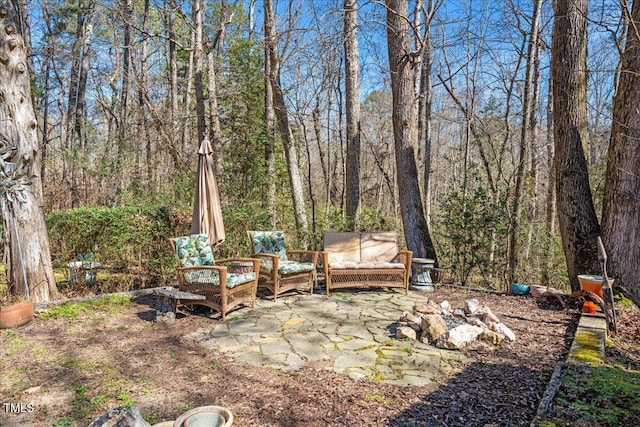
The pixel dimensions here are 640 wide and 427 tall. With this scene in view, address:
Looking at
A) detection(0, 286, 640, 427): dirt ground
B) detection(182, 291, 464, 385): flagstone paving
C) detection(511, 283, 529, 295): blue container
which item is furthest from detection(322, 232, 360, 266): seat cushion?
detection(0, 286, 640, 427): dirt ground

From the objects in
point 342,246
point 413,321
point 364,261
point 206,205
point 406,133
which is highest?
point 406,133

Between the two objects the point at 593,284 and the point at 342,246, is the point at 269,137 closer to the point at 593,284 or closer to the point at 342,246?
the point at 342,246

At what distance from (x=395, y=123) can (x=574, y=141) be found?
2.69 meters

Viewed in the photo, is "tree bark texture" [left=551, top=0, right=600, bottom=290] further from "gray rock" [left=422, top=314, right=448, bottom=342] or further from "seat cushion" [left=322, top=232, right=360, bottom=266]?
"seat cushion" [left=322, top=232, right=360, bottom=266]

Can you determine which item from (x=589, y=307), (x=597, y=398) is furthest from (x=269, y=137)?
(x=597, y=398)

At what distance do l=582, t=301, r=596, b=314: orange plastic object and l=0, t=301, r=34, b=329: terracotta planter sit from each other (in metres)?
5.99

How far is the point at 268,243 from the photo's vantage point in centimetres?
561

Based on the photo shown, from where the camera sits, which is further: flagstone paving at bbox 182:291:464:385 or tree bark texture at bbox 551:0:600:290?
tree bark texture at bbox 551:0:600:290

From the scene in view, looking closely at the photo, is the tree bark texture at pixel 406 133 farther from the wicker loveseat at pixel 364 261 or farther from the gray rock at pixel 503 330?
the gray rock at pixel 503 330

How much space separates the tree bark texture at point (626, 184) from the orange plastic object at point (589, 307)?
895 millimetres

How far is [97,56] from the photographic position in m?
13.1

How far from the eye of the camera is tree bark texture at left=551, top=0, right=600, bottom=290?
17.3 ft

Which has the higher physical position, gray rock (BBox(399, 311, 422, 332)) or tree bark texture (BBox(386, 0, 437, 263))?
tree bark texture (BBox(386, 0, 437, 263))

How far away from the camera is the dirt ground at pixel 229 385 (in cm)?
248
